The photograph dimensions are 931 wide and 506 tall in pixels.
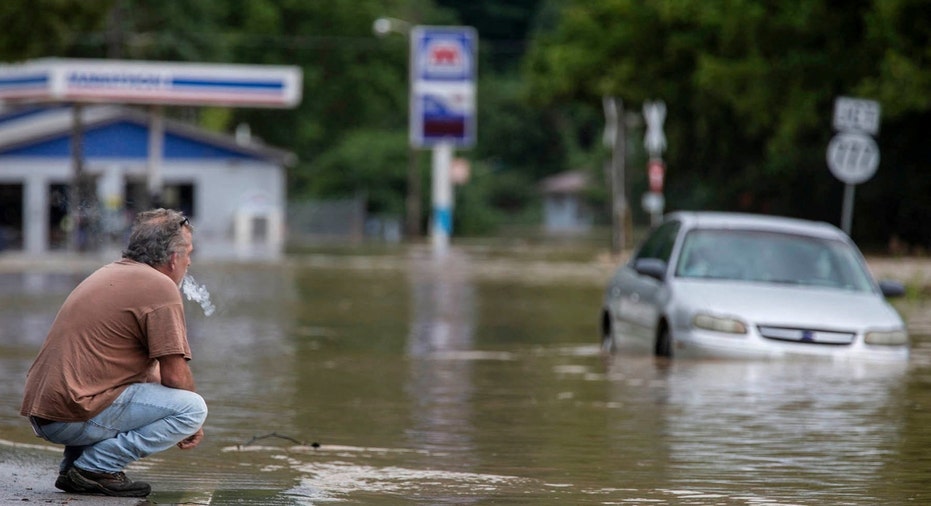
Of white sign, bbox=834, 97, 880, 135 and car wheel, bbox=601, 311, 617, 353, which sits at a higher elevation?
white sign, bbox=834, 97, 880, 135

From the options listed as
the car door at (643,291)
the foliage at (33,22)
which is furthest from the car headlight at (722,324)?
the foliage at (33,22)

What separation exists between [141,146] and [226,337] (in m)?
47.3

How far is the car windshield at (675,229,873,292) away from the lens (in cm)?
1636

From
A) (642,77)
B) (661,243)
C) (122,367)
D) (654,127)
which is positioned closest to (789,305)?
(661,243)

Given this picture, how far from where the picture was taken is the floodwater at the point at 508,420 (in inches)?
367

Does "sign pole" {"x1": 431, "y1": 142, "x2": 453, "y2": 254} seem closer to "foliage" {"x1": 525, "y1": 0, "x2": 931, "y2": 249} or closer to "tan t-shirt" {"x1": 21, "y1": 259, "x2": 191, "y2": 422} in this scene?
"foliage" {"x1": 525, "y1": 0, "x2": 931, "y2": 249}

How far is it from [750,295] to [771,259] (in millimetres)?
1115

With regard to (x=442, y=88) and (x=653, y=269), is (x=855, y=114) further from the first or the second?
(x=442, y=88)

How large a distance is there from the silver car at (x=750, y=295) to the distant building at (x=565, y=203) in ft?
383

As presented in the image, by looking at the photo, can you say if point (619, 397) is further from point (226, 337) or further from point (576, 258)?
point (576, 258)

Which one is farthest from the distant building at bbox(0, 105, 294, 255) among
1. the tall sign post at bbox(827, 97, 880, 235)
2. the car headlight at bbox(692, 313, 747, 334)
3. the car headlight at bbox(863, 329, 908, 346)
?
the car headlight at bbox(863, 329, 908, 346)

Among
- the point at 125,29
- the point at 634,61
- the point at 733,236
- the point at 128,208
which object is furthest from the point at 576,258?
the point at 125,29

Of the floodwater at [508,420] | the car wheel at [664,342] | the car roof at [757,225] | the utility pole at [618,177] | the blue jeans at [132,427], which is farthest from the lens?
the utility pole at [618,177]

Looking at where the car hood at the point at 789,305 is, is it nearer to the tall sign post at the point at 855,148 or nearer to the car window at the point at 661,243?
the car window at the point at 661,243
